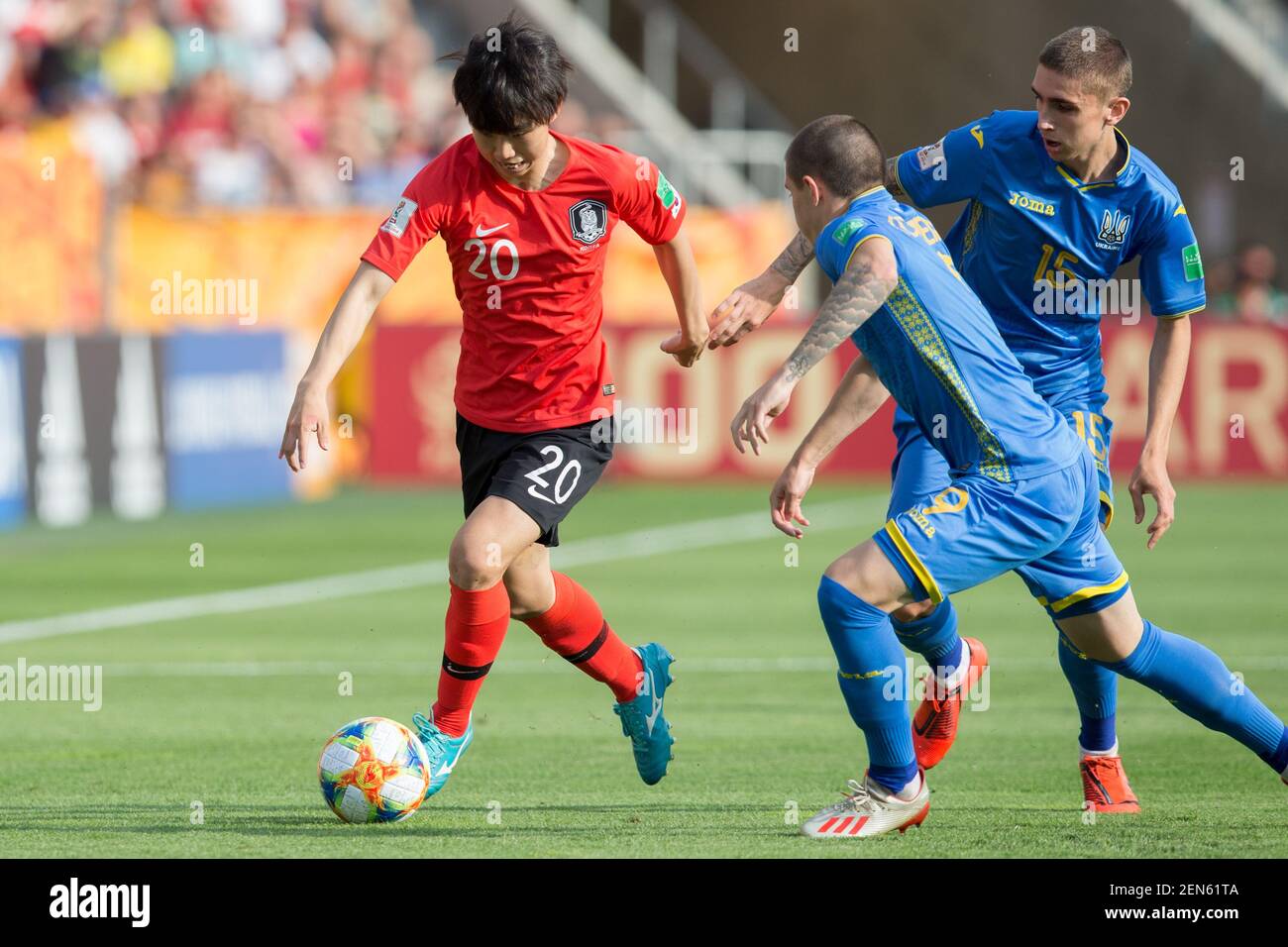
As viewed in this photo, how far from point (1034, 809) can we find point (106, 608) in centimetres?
687

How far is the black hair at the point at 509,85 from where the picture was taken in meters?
6.12

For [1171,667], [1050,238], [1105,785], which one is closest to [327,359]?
[1050,238]

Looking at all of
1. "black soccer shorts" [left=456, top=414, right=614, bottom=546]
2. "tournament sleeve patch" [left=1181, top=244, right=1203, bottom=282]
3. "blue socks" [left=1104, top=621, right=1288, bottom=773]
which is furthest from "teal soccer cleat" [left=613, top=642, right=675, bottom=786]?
"tournament sleeve patch" [left=1181, top=244, right=1203, bottom=282]

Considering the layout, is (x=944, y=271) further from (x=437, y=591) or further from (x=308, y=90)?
(x=308, y=90)

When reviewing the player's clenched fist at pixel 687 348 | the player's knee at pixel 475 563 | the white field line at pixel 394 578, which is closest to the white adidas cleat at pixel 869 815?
the player's knee at pixel 475 563

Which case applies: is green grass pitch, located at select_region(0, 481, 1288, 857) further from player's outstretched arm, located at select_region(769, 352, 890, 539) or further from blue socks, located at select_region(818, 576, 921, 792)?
player's outstretched arm, located at select_region(769, 352, 890, 539)

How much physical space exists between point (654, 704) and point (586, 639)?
0.32 meters

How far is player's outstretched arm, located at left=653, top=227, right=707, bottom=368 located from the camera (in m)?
6.79

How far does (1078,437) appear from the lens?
6039 millimetres

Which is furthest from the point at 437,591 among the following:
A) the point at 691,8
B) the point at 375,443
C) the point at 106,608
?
the point at 691,8

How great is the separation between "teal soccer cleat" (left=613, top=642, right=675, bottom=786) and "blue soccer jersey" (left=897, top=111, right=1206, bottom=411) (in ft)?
5.39

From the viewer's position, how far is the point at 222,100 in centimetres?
2056

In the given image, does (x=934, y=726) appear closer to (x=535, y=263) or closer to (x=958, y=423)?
(x=958, y=423)

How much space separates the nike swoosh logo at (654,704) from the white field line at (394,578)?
457 centimetres
